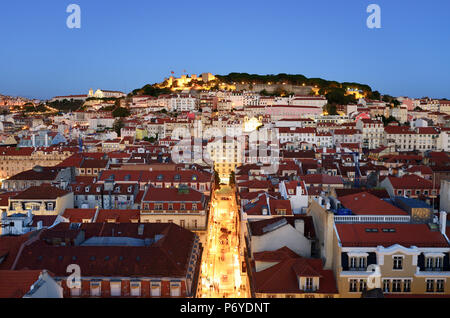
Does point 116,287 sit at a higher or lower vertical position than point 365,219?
lower

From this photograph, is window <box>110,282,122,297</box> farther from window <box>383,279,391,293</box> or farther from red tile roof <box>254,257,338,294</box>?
window <box>383,279,391,293</box>

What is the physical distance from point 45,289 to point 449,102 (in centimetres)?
14565

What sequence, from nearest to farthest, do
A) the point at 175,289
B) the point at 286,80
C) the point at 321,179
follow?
the point at 175,289
the point at 321,179
the point at 286,80

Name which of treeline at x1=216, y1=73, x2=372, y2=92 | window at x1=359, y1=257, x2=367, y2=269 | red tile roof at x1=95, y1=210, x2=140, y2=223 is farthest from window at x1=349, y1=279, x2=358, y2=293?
treeline at x1=216, y1=73, x2=372, y2=92

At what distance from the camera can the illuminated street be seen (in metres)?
26.6

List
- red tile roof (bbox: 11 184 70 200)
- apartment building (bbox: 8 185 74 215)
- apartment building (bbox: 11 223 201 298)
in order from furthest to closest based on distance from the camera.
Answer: red tile roof (bbox: 11 184 70 200)
apartment building (bbox: 8 185 74 215)
apartment building (bbox: 11 223 201 298)

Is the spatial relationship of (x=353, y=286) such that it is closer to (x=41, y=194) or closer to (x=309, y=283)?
(x=309, y=283)

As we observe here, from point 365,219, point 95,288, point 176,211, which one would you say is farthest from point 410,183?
point 95,288

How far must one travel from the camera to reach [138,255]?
65.7 ft

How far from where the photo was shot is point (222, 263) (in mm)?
31844

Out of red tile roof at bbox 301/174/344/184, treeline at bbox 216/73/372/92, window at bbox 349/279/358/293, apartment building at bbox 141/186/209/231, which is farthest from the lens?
treeline at bbox 216/73/372/92

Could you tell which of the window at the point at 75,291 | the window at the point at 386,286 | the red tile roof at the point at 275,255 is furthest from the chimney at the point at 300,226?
the window at the point at 75,291

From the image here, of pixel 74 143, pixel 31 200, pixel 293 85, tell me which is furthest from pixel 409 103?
pixel 31 200
